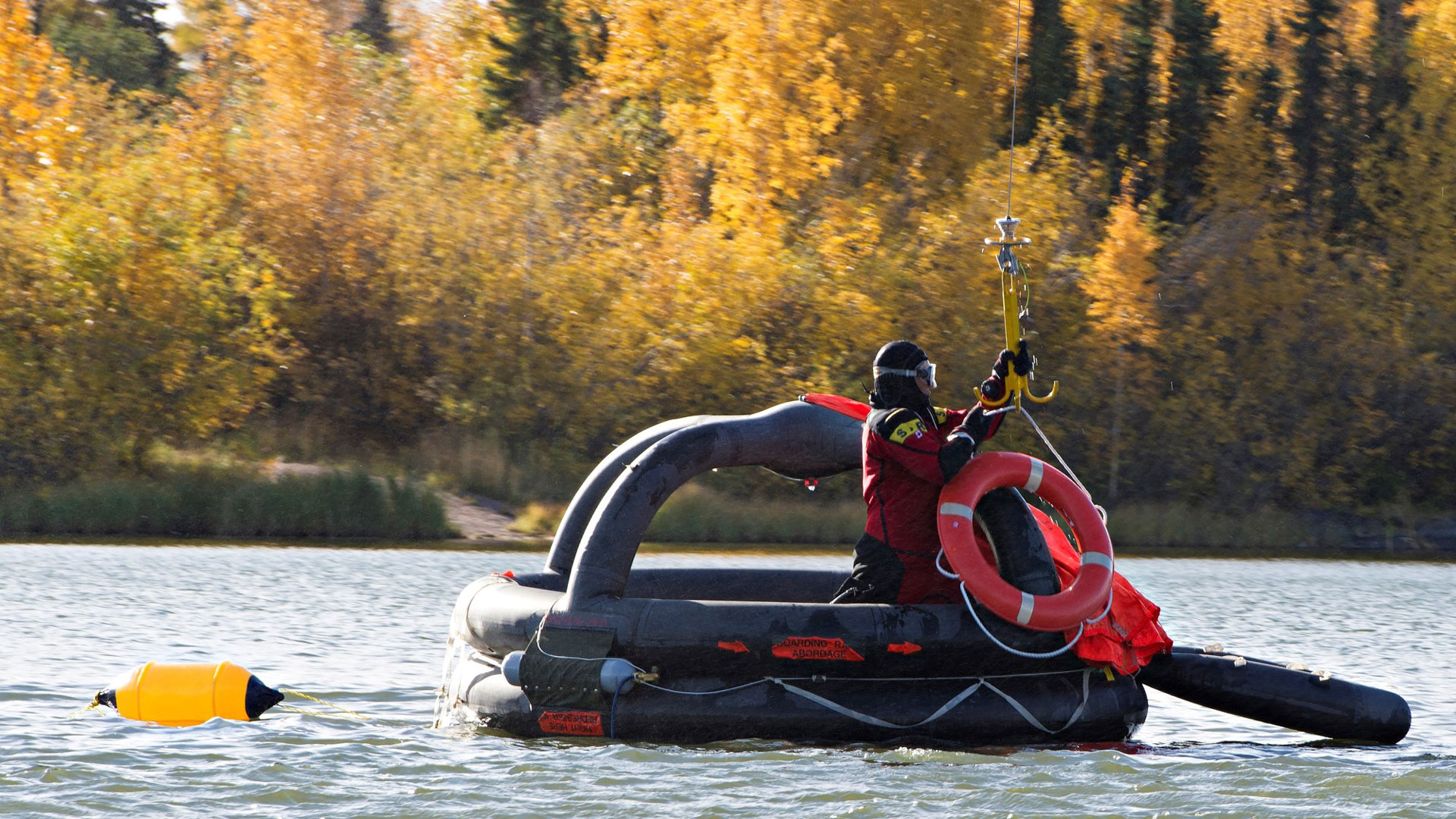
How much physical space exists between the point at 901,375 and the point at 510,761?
2.54 meters

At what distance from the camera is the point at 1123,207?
1109 inches

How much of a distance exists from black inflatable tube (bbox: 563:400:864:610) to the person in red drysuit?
0.34 metres

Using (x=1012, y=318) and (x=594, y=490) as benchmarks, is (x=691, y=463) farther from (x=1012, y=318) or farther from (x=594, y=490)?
(x=1012, y=318)

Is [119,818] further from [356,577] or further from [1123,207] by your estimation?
[1123,207]

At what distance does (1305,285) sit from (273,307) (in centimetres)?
1920

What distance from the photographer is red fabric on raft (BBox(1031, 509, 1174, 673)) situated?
7910 millimetres

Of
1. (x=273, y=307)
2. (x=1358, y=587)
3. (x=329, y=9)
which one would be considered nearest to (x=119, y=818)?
(x=1358, y=587)

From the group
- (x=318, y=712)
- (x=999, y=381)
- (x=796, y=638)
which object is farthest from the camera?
(x=318, y=712)

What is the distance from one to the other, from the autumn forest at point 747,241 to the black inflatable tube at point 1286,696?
18159 millimetres

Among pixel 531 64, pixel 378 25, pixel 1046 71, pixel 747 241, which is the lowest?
pixel 747 241

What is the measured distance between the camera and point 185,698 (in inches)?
317

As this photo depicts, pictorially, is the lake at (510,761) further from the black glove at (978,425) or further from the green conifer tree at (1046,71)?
the green conifer tree at (1046,71)

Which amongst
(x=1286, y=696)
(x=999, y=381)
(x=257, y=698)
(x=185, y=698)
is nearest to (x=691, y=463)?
(x=999, y=381)

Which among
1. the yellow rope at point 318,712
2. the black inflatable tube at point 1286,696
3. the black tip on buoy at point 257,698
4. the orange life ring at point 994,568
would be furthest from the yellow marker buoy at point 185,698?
the black inflatable tube at point 1286,696
